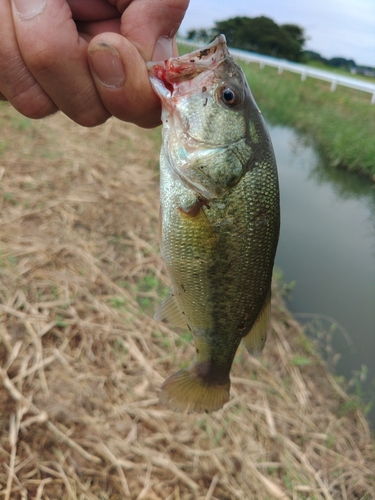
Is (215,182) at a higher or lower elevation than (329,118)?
higher

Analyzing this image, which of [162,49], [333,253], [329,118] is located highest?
[162,49]

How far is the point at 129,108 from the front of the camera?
4.58 ft

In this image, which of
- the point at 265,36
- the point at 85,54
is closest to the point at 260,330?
the point at 85,54

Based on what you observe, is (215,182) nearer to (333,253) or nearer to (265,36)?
(333,253)

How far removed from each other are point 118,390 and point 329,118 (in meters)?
11.5

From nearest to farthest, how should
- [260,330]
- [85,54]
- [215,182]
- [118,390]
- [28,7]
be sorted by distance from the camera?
[28,7]
[85,54]
[215,182]
[260,330]
[118,390]

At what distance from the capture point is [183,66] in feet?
4.49

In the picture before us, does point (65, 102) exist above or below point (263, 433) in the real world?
above

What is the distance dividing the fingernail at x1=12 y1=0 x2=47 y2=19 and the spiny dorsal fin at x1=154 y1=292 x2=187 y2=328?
3.47 feet

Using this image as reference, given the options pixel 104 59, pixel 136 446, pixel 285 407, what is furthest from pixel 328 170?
pixel 104 59

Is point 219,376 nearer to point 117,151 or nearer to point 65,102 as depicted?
point 65,102

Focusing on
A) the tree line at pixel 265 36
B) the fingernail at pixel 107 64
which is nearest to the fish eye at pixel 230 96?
the fingernail at pixel 107 64

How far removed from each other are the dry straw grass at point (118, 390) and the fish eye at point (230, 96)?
1.96 metres

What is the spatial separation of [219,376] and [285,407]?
1874mm
